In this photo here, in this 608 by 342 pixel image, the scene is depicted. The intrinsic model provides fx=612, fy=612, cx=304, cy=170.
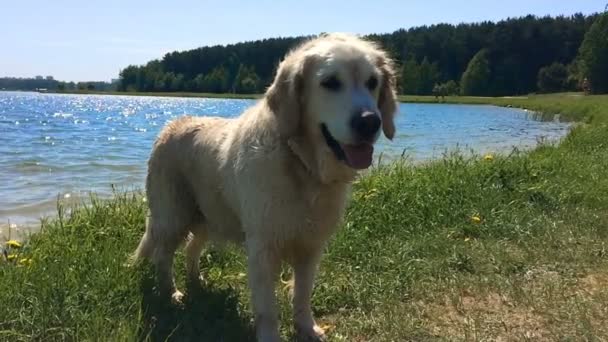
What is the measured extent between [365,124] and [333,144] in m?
0.29

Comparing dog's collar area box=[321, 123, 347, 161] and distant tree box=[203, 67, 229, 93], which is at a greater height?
distant tree box=[203, 67, 229, 93]

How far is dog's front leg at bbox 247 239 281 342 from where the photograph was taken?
3.67 m

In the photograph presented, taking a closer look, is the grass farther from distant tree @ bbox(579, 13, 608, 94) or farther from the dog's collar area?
distant tree @ bbox(579, 13, 608, 94)

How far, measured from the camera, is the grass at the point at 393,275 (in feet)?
11.9

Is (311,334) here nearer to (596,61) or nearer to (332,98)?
(332,98)

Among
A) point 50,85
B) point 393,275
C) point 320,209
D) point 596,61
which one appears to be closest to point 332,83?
point 320,209

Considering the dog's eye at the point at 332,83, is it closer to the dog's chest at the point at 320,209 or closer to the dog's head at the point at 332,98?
the dog's head at the point at 332,98

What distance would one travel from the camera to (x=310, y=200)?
11.9ft

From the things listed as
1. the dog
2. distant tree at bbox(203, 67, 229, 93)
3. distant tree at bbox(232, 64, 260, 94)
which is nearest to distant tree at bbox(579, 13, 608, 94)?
distant tree at bbox(232, 64, 260, 94)

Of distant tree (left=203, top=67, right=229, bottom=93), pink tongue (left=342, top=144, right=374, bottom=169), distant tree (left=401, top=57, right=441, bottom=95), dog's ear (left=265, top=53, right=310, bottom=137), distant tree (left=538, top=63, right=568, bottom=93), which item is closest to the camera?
pink tongue (left=342, top=144, right=374, bottom=169)

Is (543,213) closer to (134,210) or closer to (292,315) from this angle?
(292,315)

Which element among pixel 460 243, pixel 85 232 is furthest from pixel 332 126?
pixel 85 232

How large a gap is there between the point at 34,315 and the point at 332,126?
6.48ft

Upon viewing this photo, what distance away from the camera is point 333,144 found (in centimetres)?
354
